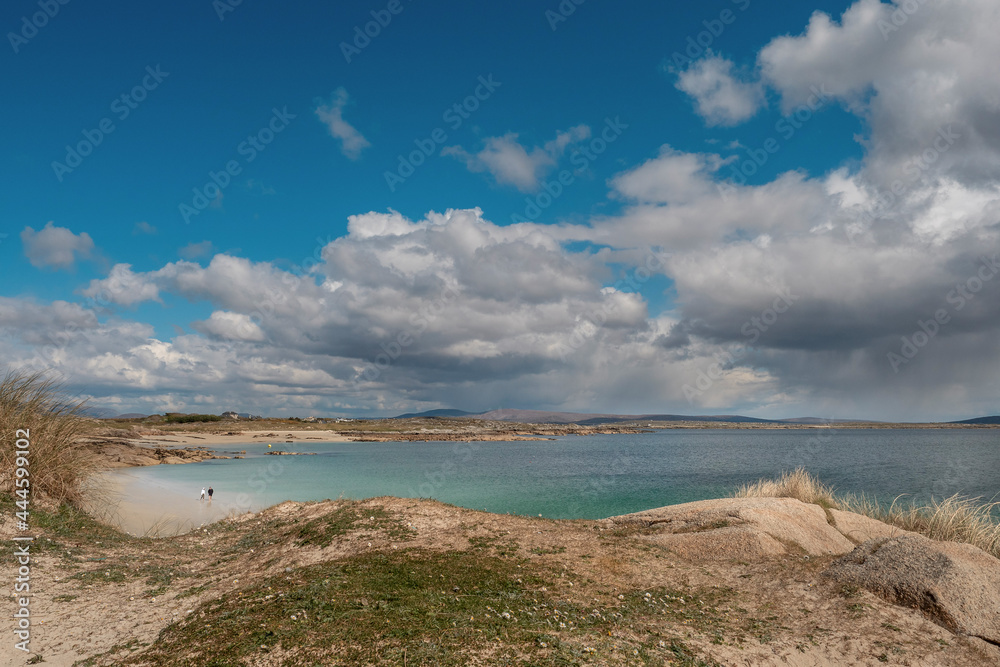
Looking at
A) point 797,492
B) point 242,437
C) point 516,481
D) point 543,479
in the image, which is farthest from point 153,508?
point 242,437

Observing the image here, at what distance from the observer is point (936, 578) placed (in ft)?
36.5

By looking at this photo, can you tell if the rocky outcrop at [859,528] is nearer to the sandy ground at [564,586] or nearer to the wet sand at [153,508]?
the sandy ground at [564,586]

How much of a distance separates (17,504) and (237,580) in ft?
29.1

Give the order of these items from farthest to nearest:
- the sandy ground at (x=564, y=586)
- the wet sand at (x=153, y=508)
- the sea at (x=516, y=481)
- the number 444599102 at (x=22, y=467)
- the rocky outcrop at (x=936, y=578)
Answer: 1. the sea at (x=516, y=481)
2. the wet sand at (x=153, y=508)
3. the number 444599102 at (x=22, y=467)
4. the rocky outcrop at (x=936, y=578)
5. the sandy ground at (x=564, y=586)

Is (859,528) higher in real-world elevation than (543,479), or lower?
higher

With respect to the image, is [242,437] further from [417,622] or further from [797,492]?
[417,622]

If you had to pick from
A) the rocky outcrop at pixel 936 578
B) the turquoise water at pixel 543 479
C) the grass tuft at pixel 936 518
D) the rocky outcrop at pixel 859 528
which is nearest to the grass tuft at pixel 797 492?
the grass tuft at pixel 936 518

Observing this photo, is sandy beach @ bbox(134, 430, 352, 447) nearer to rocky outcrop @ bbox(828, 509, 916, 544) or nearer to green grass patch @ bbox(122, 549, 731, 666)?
green grass patch @ bbox(122, 549, 731, 666)

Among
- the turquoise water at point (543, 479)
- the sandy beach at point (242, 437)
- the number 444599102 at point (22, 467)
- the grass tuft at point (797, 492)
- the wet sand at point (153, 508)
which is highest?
the number 444599102 at point (22, 467)

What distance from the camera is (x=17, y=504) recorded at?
54.1 ft

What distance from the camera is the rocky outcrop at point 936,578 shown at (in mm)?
10312

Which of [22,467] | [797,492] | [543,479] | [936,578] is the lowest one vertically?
[543,479]

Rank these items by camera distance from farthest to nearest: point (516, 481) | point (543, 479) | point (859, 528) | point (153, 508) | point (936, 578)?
point (543, 479) < point (516, 481) < point (153, 508) < point (859, 528) < point (936, 578)

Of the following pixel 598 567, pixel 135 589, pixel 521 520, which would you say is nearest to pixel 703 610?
pixel 598 567
